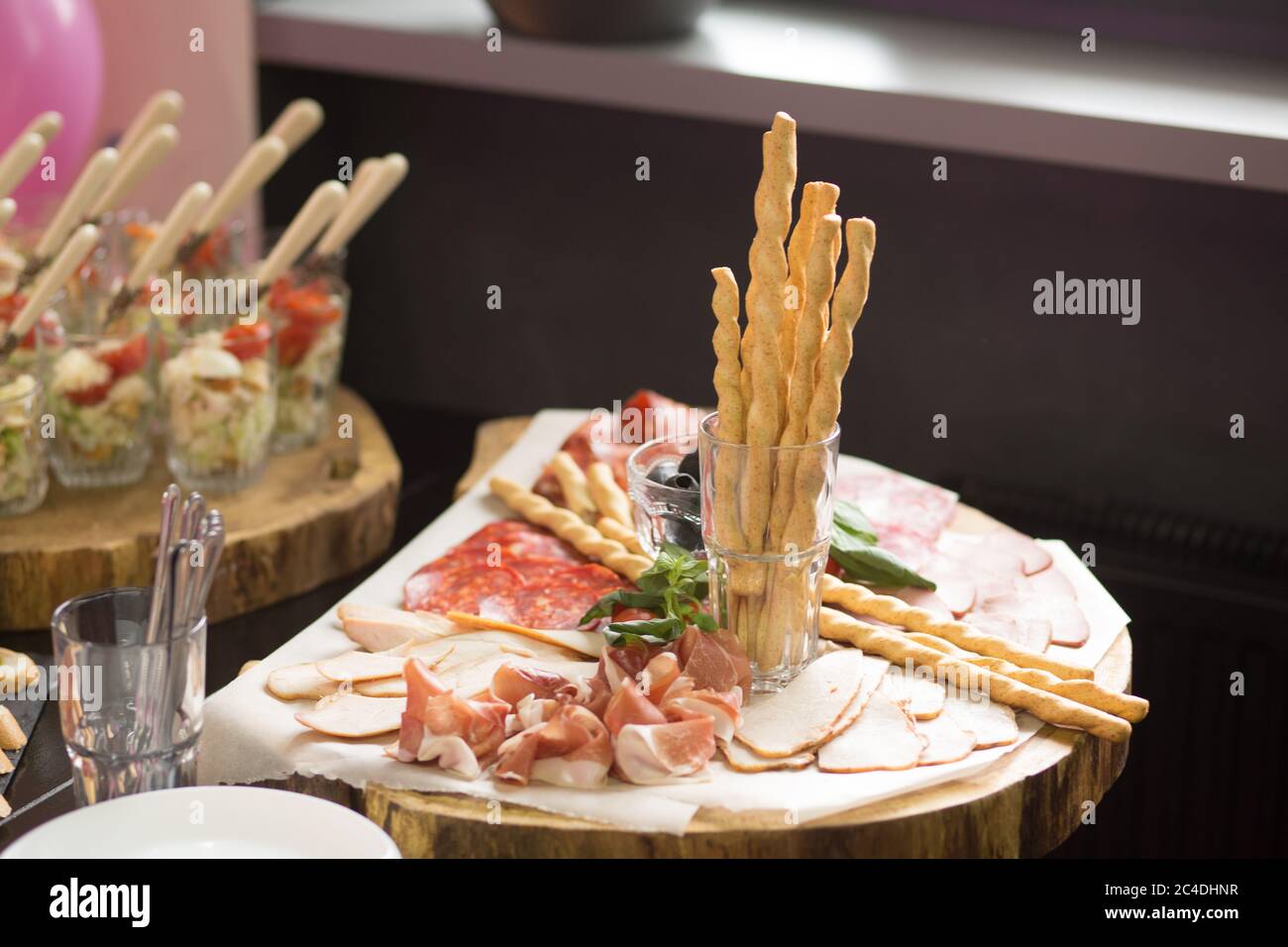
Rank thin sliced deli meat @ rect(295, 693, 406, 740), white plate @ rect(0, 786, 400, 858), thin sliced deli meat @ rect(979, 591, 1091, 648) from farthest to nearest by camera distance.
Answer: thin sliced deli meat @ rect(979, 591, 1091, 648) < thin sliced deli meat @ rect(295, 693, 406, 740) < white plate @ rect(0, 786, 400, 858)

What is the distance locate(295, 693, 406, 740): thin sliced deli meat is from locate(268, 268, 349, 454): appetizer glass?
780 mm

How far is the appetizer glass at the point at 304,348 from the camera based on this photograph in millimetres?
2180

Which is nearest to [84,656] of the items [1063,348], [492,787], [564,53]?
[492,787]

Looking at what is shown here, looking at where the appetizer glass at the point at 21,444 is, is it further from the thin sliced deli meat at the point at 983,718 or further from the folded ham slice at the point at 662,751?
the thin sliced deli meat at the point at 983,718

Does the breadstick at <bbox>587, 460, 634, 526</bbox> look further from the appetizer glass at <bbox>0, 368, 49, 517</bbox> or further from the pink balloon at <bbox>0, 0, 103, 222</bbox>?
the pink balloon at <bbox>0, 0, 103, 222</bbox>

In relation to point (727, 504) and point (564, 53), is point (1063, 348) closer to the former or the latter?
point (564, 53)

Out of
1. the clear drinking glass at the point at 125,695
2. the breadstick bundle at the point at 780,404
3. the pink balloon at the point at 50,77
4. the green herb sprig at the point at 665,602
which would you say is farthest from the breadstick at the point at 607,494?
the pink balloon at the point at 50,77

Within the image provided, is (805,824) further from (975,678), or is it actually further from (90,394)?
(90,394)

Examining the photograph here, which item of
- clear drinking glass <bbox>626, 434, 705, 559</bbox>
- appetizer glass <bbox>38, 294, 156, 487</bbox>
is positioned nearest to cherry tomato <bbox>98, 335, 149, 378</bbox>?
appetizer glass <bbox>38, 294, 156, 487</bbox>

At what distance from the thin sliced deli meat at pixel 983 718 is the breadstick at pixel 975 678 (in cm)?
1

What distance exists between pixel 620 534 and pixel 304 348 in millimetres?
580

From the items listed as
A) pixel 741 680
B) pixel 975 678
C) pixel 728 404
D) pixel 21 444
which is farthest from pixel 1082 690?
pixel 21 444

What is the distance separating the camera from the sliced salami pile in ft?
5.65

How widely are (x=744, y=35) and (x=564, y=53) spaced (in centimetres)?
30
